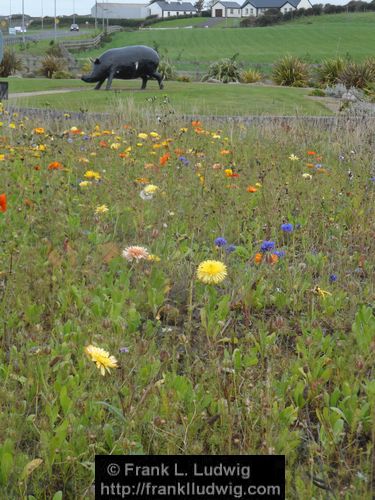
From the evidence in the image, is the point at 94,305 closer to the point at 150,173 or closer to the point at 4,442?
the point at 4,442

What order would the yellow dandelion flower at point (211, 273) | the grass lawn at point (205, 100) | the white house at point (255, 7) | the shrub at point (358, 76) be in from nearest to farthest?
the yellow dandelion flower at point (211, 273)
the grass lawn at point (205, 100)
the shrub at point (358, 76)
the white house at point (255, 7)

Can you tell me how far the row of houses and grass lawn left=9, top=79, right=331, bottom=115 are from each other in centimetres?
9617

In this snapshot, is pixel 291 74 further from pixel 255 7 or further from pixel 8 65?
pixel 255 7

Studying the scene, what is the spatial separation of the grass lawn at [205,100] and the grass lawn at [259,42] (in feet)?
64.5

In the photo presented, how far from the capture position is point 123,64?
55.7 ft

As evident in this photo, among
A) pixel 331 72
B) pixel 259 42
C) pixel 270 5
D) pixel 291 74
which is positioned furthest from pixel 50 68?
pixel 270 5

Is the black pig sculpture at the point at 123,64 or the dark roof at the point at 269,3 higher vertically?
the dark roof at the point at 269,3

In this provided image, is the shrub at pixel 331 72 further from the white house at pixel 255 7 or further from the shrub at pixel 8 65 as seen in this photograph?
the white house at pixel 255 7

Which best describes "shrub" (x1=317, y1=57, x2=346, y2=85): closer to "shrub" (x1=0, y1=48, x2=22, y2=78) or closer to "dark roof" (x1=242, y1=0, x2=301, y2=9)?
"shrub" (x1=0, y1=48, x2=22, y2=78)

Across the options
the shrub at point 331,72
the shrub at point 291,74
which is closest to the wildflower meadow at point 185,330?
the shrub at point 331,72

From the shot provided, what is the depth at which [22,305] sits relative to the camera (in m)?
2.88

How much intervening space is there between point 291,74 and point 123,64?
7.74 meters

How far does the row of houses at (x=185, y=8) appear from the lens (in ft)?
359

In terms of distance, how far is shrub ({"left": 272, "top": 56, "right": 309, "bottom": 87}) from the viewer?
22.5 metres
